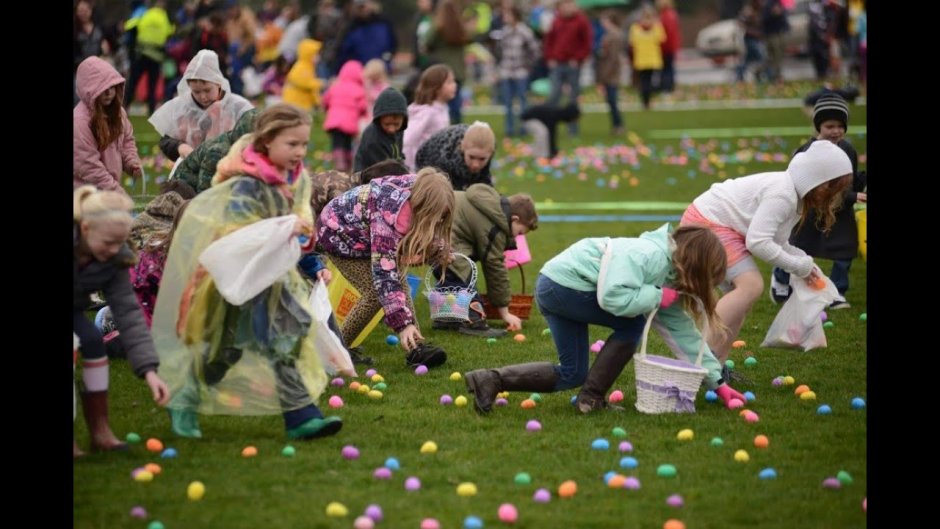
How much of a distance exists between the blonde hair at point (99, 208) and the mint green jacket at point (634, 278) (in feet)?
7.05

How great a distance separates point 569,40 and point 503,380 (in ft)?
55.6

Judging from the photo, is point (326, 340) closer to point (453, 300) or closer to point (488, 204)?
point (453, 300)

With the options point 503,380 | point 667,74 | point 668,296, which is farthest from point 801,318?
point 667,74

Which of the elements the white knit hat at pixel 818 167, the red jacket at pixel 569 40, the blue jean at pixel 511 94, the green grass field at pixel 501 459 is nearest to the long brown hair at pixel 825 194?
the white knit hat at pixel 818 167

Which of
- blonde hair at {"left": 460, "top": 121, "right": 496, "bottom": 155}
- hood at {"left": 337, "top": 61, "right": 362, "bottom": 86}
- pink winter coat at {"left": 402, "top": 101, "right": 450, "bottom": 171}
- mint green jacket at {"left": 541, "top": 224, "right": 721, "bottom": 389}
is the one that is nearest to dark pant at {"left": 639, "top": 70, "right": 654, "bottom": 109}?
hood at {"left": 337, "top": 61, "right": 362, "bottom": 86}

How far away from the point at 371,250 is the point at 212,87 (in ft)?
7.90

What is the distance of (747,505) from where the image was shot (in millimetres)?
5301

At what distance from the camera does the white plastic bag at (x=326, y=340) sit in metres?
6.90

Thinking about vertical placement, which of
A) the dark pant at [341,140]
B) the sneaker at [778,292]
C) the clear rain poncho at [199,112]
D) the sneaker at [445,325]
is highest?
the clear rain poncho at [199,112]

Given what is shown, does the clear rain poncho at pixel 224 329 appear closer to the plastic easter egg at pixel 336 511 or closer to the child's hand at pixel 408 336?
the plastic easter egg at pixel 336 511

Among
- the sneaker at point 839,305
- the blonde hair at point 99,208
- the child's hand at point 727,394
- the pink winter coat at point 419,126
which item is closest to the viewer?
the blonde hair at point 99,208

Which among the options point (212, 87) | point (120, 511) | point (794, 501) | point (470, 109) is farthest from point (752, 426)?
point (470, 109)

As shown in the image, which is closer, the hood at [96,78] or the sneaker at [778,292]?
the hood at [96,78]
